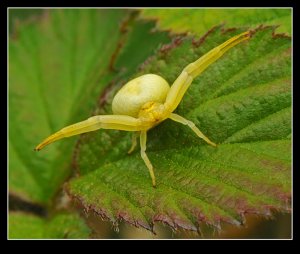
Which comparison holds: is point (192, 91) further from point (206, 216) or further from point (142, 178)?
point (206, 216)

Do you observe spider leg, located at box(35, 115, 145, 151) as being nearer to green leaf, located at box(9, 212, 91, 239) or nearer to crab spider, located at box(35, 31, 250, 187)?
crab spider, located at box(35, 31, 250, 187)

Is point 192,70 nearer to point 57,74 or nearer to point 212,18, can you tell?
point 212,18

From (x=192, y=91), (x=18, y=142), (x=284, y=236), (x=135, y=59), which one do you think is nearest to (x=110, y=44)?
(x=135, y=59)

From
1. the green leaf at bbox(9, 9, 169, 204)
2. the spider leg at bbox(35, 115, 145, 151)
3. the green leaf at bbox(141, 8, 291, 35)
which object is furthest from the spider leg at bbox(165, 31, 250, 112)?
the green leaf at bbox(9, 9, 169, 204)

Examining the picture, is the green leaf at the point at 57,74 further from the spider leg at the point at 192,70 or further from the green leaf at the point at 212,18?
the spider leg at the point at 192,70

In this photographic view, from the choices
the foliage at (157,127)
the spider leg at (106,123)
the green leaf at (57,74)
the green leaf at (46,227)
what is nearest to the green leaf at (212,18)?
the foliage at (157,127)

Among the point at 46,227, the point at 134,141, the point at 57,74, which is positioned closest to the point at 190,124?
the point at 134,141
